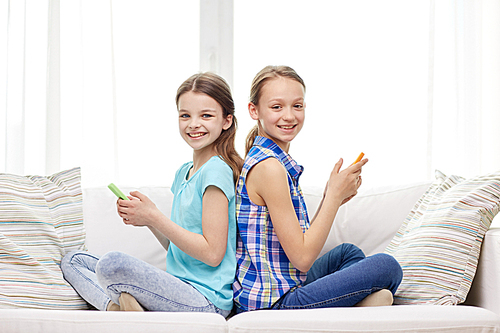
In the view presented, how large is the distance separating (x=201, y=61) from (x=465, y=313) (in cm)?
185

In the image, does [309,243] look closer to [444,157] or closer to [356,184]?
[356,184]

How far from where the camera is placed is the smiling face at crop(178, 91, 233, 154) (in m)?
1.26

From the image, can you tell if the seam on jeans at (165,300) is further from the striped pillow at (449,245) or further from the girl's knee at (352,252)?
the striped pillow at (449,245)

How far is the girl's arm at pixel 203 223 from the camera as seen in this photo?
3.66ft

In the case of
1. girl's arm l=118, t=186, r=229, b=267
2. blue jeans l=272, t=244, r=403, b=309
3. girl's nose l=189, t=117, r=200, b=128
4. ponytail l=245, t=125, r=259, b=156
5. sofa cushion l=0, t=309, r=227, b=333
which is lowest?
sofa cushion l=0, t=309, r=227, b=333

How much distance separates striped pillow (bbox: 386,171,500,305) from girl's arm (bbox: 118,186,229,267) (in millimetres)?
560

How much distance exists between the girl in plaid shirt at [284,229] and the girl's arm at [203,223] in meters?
0.08

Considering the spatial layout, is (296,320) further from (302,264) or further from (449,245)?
(449,245)

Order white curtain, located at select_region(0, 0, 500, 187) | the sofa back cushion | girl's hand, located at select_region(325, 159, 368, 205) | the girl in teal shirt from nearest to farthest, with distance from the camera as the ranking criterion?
the girl in teal shirt < girl's hand, located at select_region(325, 159, 368, 205) < the sofa back cushion < white curtain, located at select_region(0, 0, 500, 187)

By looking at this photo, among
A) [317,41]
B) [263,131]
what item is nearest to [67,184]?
[263,131]

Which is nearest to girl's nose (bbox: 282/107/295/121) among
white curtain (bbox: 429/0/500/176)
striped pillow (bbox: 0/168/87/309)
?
striped pillow (bbox: 0/168/87/309)

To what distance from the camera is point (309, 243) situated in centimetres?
112

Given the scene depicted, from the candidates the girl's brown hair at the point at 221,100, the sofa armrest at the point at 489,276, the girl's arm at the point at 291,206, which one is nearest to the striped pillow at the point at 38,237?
the girl's brown hair at the point at 221,100

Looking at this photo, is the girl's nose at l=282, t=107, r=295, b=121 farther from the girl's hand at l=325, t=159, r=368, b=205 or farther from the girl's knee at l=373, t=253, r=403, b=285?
the girl's knee at l=373, t=253, r=403, b=285
